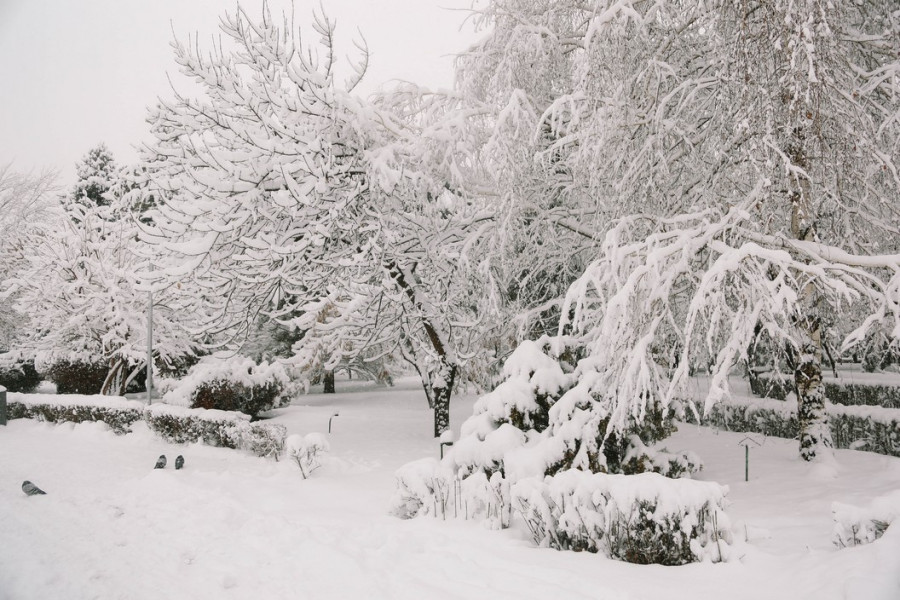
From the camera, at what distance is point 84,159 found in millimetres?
32969

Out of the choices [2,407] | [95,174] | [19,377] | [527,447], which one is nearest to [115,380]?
[19,377]

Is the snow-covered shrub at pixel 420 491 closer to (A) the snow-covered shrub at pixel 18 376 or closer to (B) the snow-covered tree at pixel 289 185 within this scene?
(B) the snow-covered tree at pixel 289 185

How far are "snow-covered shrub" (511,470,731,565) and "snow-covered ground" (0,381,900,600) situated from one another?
6.1 inches

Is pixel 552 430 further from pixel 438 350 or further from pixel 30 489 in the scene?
pixel 30 489

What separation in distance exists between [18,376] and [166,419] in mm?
14241

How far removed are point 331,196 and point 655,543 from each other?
24.5ft

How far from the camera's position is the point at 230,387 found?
51.1ft

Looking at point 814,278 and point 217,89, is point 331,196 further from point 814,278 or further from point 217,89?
point 814,278

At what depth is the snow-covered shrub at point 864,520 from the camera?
13.5ft

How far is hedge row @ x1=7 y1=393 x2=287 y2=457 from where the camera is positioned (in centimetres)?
1038

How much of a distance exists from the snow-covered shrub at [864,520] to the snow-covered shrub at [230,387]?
14060 mm

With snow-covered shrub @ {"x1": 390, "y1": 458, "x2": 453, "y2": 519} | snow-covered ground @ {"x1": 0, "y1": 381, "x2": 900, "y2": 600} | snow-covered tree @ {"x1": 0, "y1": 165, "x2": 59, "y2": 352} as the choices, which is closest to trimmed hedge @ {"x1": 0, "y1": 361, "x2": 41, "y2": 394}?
snow-covered tree @ {"x1": 0, "y1": 165, "x2": 59, "y2": 352}

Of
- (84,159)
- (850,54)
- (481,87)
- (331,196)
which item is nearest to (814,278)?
(850,54)

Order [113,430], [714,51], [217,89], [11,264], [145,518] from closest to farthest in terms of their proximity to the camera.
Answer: [145,518] → [714,51] → [217,89] → [113,430] → [11,264]
